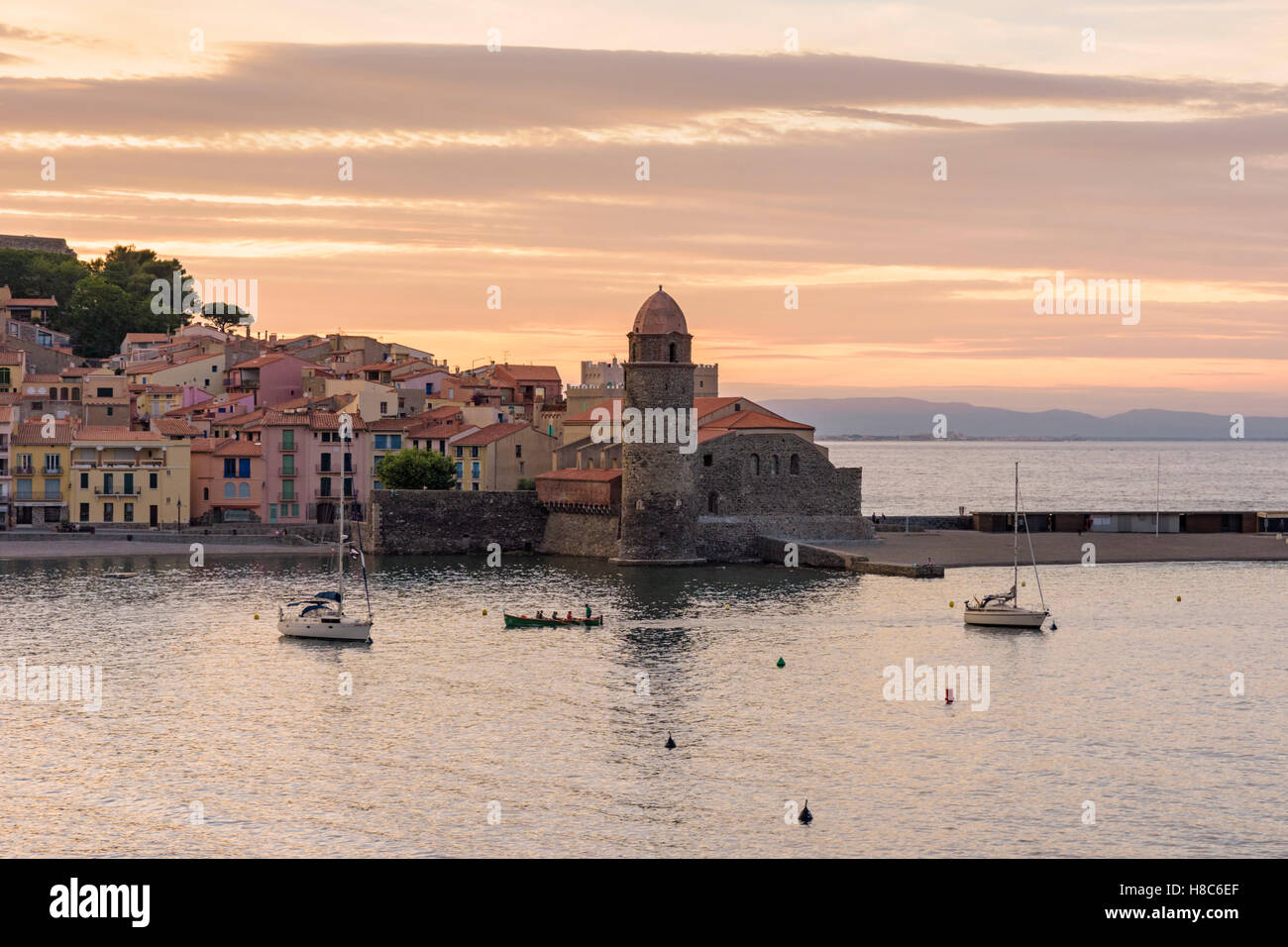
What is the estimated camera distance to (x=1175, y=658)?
49.6 metres

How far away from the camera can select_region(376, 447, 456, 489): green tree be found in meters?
90.5

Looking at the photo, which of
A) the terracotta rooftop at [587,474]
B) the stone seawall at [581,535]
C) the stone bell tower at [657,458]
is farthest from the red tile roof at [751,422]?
the stone seawall at [581,535]

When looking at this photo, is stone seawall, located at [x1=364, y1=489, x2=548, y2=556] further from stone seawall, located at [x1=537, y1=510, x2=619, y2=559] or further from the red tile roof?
the red tile roof

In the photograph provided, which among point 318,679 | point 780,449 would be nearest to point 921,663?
point 318,679

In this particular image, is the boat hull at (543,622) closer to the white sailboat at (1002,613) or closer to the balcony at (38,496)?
the white sailboat at (1002,613)

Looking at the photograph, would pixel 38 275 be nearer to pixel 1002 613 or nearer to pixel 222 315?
pixel 222 315

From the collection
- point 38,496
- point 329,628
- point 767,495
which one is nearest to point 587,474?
point 767,495

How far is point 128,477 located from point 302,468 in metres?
10.4

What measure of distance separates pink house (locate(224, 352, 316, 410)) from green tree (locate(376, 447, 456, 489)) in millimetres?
26435

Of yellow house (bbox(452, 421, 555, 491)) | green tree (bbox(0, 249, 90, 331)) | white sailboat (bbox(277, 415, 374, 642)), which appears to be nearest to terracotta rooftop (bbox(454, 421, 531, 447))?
yellow house (bbox(452, 421, 555, 491))

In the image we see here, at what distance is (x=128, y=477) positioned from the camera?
89.4 m
